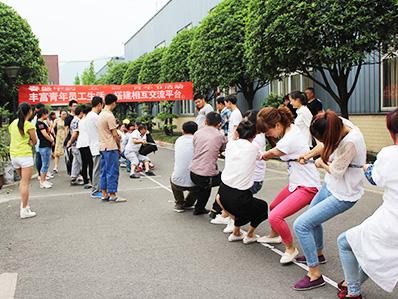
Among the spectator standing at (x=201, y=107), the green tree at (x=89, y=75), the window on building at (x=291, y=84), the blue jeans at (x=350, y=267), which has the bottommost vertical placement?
the blue jeans at (x=350, y=267)

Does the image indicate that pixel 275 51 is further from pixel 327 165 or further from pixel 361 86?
pixel 327 165

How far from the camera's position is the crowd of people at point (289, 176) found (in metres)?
3.17

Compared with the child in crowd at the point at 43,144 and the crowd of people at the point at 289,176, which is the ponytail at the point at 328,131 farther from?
the child in crowd at the point at 43,144

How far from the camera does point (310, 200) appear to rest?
183 inches

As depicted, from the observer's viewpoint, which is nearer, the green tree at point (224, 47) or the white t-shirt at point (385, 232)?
the white t-shirt at point (385, 232)

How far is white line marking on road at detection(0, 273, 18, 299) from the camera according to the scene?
13.5 feet

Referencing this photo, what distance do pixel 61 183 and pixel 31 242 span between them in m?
5.16

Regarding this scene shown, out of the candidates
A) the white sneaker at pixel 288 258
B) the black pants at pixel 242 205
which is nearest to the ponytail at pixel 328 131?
the white sneaker at pixel 288 258

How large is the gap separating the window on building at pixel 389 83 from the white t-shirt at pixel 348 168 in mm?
9339

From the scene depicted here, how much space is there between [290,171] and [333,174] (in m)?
0.99

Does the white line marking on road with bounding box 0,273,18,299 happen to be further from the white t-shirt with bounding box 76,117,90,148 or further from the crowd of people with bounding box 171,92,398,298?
the white t-shirt with bounding box 76,117,90,148

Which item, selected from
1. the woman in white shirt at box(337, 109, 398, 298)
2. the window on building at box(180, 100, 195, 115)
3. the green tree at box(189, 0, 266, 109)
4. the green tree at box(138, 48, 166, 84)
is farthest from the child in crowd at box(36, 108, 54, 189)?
the window on building at box(180, 100, 195, 115)

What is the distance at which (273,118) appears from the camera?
4.71 meters

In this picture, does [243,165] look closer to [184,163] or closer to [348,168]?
[348,168]
